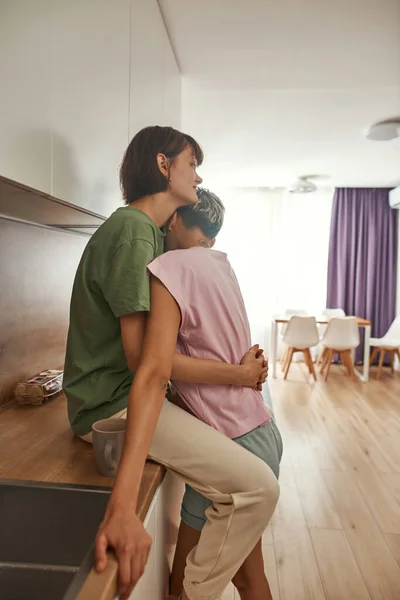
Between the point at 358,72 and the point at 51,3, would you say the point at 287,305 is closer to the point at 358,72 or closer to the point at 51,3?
the point at 358,72

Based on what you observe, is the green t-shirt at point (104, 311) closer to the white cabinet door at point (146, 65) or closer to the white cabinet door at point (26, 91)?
the white cabinet door at point (26, 91)

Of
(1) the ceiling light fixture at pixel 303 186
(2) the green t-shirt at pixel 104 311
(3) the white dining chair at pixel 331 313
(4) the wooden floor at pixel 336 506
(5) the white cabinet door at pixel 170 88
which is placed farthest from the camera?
(3) the white dining chair at pixel 331 313

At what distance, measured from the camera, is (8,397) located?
1698 millimetres

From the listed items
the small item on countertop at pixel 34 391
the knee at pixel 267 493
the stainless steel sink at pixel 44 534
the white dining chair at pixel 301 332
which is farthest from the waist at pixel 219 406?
the white dining chair at pixel 301 332

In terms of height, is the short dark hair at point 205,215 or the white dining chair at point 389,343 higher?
the short dark hair at point 205,215

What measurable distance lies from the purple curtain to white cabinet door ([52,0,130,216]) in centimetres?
583

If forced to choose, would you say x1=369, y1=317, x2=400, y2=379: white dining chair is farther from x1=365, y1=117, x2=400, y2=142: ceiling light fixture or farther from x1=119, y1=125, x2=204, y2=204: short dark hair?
x1=119, y1=125, x2=204, y2=204: short dark hair

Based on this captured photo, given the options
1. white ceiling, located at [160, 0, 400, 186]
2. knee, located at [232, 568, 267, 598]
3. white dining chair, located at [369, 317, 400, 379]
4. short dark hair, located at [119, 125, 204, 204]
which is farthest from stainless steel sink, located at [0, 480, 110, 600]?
white dining chair, located at [369, 317, 400, 379]

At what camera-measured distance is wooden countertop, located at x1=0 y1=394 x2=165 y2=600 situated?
104 cm

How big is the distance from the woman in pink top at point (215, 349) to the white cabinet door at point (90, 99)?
1.33 ft

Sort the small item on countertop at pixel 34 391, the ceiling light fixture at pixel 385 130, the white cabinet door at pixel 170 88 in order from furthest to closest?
the ceiling light fixture at pixel 385 130
the white cabinet door at pixel 170 88
the small item on countertop at pixel 34 391

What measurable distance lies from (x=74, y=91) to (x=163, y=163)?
0.96 feet

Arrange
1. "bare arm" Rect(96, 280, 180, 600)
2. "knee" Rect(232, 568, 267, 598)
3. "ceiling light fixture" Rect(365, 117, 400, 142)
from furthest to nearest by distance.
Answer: "ceiling light fixture" Rect(365, 117, 400, 142)
"knee" Rect(232, 568, 267, 598)
"bare arm" Rect(96, 280, 180, 600)

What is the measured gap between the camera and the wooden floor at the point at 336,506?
203 centimetres
